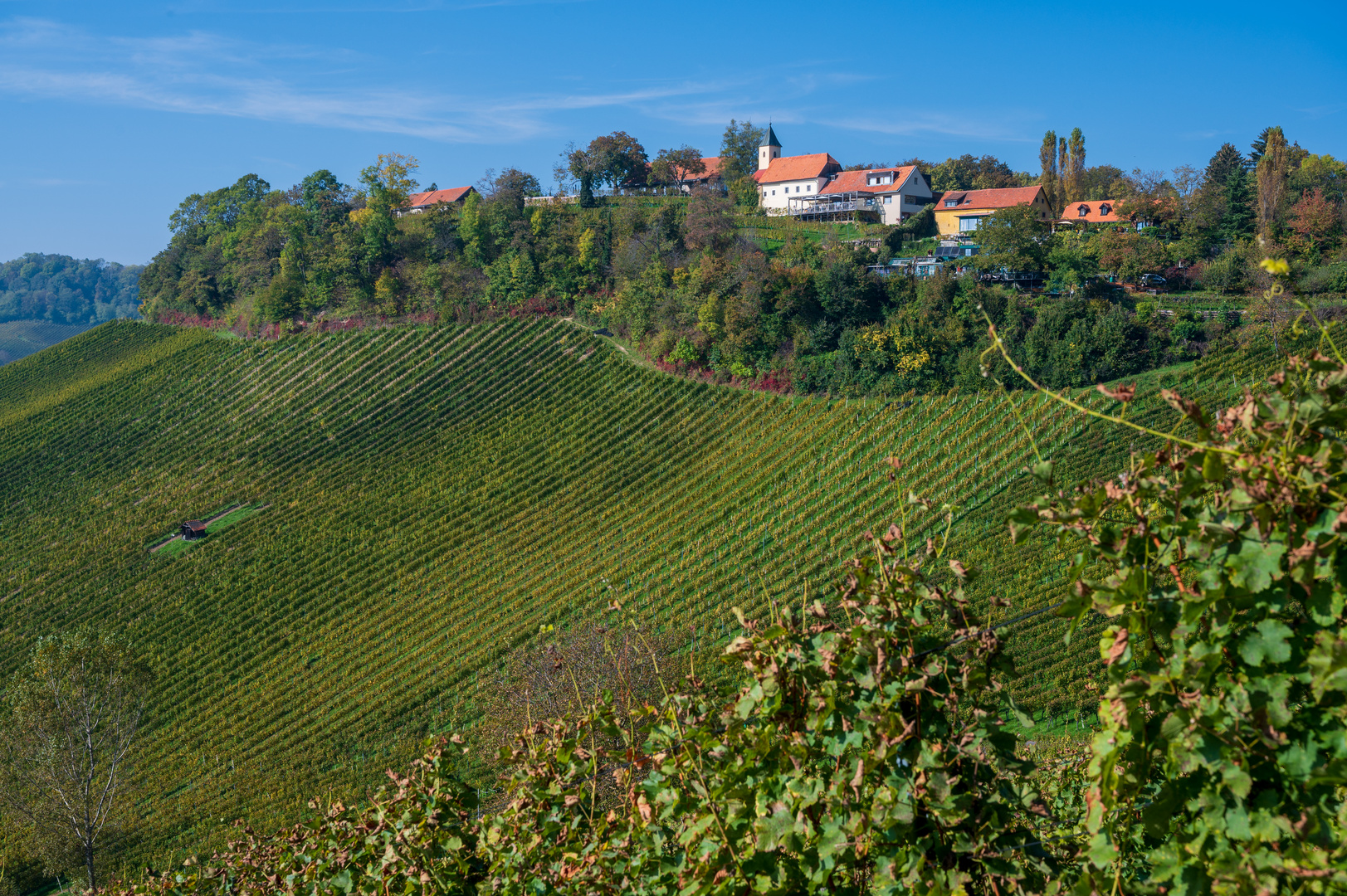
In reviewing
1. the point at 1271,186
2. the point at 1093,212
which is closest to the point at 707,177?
the point at 1093,212

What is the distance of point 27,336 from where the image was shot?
13075 cm

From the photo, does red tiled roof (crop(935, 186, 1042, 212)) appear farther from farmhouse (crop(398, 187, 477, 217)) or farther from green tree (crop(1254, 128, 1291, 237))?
farmhouse (crop(398, 187, 477, 217))

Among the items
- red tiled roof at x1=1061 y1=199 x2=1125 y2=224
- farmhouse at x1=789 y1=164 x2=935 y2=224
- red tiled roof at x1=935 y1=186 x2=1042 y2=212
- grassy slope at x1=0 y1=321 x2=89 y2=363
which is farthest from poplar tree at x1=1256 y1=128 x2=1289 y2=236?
grassy slope at x1=0 y1=321 x2=89 y2=363

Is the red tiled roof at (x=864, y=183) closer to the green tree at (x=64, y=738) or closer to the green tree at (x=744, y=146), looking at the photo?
the green tree at (x=744, y=146)

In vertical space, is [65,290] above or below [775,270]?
above

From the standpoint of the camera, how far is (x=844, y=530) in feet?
82.0

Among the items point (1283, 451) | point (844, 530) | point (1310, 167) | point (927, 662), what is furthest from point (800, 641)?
point (1310, 167)

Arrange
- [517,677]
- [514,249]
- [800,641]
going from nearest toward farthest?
[800,641]
[517,677]
[514,249]

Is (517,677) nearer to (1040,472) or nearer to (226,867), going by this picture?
(226,867)

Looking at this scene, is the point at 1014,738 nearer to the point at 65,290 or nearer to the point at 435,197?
the point at 435,197

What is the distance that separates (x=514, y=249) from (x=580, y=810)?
159 feet

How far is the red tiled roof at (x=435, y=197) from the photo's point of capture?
67.4 meters

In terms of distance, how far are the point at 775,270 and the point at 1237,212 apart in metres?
22.1

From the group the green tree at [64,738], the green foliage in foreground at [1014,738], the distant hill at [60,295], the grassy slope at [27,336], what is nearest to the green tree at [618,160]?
the green tree at [64,738]
